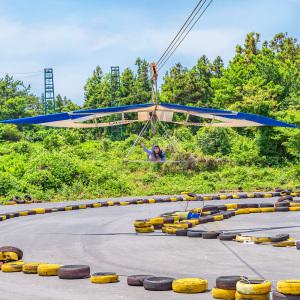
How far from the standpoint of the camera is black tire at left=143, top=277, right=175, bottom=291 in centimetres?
884

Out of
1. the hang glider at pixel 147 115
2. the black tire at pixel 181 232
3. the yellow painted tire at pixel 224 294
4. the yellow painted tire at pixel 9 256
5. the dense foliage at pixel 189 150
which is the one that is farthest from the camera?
the dense foliage at pixel 189 150

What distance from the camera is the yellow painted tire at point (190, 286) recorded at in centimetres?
862

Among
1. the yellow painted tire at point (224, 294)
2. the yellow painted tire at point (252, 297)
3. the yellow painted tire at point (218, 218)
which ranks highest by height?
the yellow painted tire at point (218, 218)

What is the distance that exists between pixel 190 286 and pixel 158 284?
510 millimetres

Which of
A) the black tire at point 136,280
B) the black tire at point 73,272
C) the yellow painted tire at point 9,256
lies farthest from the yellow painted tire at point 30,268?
the black tire at point 136,280

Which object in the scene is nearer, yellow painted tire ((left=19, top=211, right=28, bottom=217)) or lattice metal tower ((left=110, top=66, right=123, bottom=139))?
yellow painted tire ((left=19, top=211, right=28, bottom=217))

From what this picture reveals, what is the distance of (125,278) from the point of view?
32.7 feet

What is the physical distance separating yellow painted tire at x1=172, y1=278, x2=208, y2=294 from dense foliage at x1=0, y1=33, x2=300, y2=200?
1661 cm

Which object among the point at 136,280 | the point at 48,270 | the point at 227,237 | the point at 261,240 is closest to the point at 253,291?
the point at 136,280

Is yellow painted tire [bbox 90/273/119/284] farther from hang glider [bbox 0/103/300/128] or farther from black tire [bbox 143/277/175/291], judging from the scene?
hang glider [bbox 0/103/300/128]

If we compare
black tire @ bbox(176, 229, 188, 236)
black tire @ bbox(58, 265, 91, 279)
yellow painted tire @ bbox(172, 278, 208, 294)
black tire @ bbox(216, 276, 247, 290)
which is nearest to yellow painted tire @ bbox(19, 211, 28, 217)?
black tire @ bbox(176, 229, 188, 236)

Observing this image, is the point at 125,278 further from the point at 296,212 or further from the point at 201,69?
the point at 201,69

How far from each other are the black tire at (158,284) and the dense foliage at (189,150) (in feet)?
53.8

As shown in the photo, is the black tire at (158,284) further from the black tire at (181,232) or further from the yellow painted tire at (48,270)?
the black tire at (181,232)
